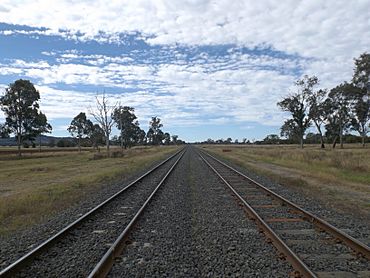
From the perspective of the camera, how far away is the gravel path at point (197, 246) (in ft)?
18.0

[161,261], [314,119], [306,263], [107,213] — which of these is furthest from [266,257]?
[314,119]

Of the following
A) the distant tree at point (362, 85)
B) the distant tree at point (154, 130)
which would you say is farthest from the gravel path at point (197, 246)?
the distant tree at point (154, 130)

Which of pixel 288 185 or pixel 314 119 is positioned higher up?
pixel 314 119

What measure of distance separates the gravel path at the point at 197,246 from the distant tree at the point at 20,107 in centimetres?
5672

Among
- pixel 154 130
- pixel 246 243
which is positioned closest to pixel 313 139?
pixel 154 130

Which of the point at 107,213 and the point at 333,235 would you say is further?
the point at 107,213

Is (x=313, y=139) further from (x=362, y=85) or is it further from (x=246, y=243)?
(x=246, y=243)

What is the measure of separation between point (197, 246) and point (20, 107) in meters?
61.8

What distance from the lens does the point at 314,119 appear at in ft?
249

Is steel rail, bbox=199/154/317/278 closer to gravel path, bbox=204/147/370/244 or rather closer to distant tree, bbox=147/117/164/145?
gravel path, bbox=204/147/370/244

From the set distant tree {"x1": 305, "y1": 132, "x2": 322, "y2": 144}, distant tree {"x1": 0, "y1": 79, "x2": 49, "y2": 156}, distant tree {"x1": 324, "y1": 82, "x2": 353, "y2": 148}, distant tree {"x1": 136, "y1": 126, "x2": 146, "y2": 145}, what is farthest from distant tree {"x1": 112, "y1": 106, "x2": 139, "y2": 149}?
distant tree {"x1": 305, "y1": 132, "x2": 322, "y2": 144}

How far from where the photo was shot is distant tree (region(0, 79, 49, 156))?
60469mm

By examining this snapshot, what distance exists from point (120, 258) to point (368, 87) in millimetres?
55069

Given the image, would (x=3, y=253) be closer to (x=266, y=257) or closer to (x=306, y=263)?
(x=266, y=257)
